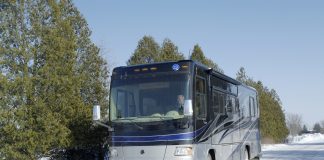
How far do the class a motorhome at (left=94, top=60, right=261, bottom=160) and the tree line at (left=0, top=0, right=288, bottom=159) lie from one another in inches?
176

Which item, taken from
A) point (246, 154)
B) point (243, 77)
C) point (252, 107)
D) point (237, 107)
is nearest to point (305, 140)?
point (243, 77)

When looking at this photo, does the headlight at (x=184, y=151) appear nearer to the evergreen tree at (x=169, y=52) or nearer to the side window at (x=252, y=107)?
the side window at (x=252, y=107)

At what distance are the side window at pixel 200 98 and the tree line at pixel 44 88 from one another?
19.6 feet

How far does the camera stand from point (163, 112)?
10750 mm

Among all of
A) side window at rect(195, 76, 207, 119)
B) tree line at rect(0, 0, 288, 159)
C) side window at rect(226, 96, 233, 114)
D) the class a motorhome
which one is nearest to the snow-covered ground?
side window at rect(226, 96, 233, 114)

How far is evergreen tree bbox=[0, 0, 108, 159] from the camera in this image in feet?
47.9

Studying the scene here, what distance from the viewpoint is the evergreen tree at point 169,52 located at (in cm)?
2465

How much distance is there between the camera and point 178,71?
11.0 m

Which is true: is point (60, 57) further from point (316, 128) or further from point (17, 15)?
point (316, 128)

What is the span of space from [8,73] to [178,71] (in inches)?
259

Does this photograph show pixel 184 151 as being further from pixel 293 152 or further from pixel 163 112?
pixel 293 152

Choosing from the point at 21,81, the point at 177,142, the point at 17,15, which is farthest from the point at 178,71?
the point at 17,15

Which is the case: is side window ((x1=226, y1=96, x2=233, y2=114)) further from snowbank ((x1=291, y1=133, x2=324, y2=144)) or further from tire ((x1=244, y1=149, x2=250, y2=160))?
snowbank ((x1=291, y1=133, x2=324, y2=144))

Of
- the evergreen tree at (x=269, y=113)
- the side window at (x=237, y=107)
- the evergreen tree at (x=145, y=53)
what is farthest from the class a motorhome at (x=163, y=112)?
the evergreen tree at (x=269, y=113)
